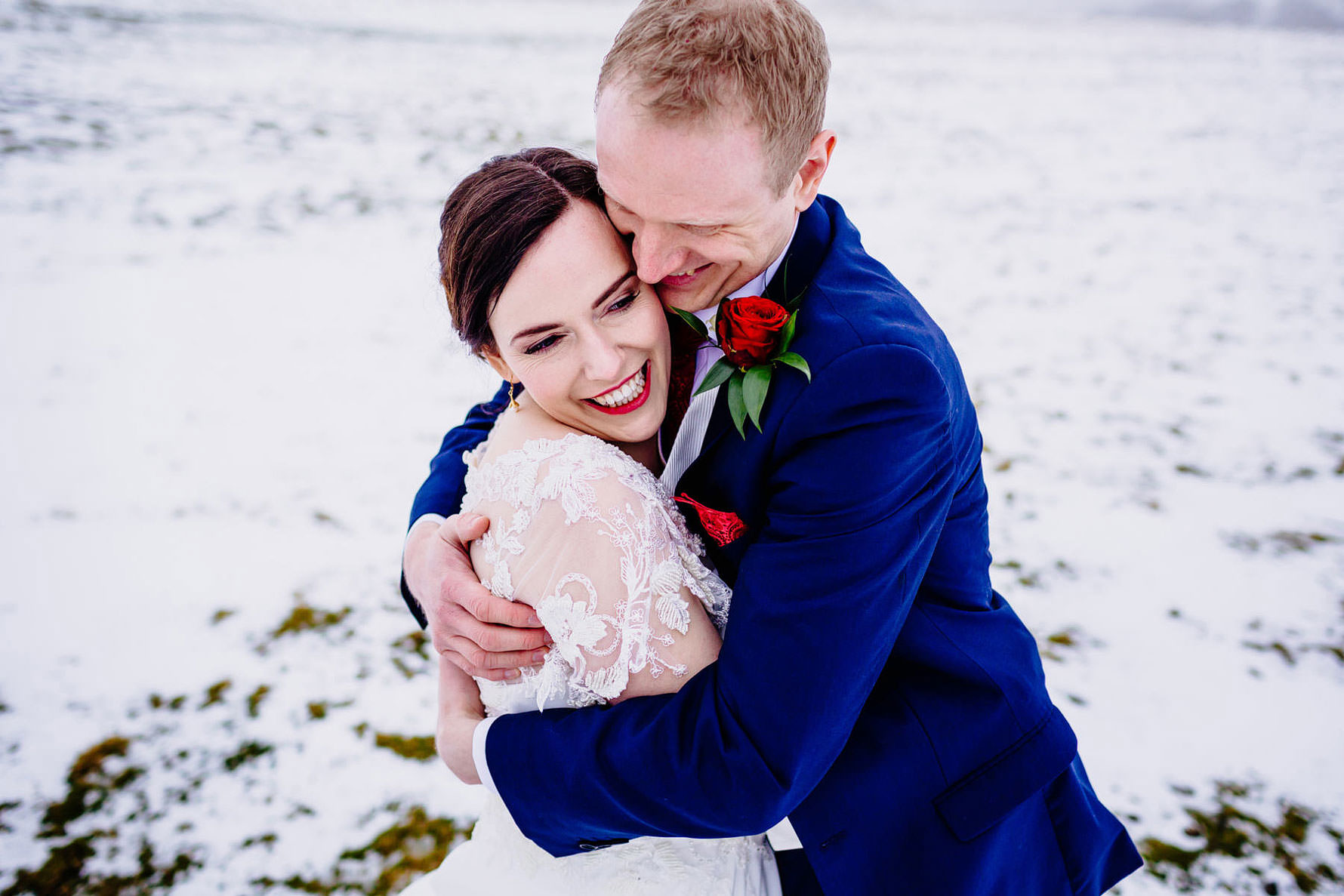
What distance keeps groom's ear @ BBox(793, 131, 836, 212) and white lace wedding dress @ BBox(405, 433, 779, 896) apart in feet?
2.04

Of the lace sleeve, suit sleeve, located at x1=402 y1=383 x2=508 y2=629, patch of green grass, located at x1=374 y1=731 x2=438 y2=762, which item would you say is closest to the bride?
the lace sleeve

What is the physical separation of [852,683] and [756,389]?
509 mm

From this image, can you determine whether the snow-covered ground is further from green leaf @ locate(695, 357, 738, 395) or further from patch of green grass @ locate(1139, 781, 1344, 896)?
green leaf @ locate(695, 357, 738, 395)

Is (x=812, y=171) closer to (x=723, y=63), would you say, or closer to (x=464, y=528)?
(x=723, y=63)

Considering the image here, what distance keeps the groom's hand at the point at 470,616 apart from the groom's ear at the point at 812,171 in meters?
0.90

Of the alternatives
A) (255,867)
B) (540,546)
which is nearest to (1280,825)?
(540,546)

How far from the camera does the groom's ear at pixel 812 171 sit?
1.52m

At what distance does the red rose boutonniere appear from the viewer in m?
1.36

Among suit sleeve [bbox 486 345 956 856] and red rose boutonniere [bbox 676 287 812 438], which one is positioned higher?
red rose boutonniere [bbox 676 287 812 438]

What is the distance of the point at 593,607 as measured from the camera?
141 cm

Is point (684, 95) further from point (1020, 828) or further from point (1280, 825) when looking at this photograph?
point (1280, 825)

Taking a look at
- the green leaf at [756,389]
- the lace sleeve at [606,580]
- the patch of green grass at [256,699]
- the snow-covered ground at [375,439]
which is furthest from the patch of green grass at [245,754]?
the green leaf at [756,389]

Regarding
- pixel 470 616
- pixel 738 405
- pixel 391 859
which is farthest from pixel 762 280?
pixel 391 859

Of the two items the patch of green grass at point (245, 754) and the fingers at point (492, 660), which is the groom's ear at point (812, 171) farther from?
the patch of green grass at point (245, 754)
